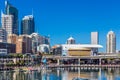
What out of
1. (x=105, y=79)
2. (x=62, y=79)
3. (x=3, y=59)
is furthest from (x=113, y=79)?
(x=3, y=59)

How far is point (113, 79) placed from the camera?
286 feet

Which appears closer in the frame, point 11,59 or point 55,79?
point 55,79

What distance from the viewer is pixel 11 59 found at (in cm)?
18925

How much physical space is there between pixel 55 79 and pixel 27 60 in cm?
10528

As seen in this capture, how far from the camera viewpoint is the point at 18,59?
191000 millimetres

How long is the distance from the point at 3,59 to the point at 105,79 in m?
105

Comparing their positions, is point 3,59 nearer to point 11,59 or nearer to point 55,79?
point 11,59

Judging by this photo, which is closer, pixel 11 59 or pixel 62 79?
pixel 62 79

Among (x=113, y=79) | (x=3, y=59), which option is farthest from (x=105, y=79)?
(x=3, y=59)

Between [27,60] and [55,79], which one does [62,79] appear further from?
[27,60]

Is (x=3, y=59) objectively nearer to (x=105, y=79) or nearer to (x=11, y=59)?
(x=11, y=59)

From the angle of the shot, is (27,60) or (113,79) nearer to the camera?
(113,79)

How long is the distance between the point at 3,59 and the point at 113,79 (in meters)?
107

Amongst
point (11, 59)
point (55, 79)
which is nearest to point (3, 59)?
point (11, 59)
